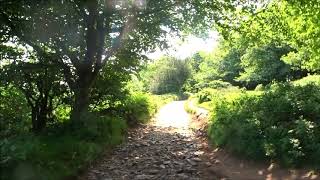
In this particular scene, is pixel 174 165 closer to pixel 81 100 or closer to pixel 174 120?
pixel 81 100

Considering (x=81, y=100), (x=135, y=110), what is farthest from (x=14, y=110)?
(x=135, y=110)

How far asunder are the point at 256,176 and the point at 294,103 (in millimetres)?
3007

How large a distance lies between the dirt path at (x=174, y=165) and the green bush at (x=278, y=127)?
1.26 ft

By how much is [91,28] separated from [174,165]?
5331 millimetres

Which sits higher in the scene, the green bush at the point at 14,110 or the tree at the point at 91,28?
the tree at the point at 91,28

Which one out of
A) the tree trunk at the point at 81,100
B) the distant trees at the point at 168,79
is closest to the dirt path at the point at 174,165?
the tree trunk at the point at 81,100

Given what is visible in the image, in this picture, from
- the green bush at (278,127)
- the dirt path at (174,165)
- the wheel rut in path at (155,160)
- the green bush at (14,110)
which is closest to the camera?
the green bush at (278,127)

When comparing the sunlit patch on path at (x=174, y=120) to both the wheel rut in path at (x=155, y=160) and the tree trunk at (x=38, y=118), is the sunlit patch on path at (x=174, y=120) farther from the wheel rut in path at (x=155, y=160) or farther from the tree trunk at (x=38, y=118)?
the tree trunk at (x=38, y=118)

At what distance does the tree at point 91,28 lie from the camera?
39.1 feet

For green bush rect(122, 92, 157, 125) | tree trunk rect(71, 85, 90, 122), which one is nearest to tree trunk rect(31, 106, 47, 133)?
tree trunk rect(71, 85, 90, 122)

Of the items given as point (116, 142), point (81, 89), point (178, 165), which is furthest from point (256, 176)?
point (81, 89)

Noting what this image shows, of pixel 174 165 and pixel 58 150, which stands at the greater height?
pixel 58 150

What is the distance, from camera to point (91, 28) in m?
13.7

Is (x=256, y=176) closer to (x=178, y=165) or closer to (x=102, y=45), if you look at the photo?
(x=178, y=165)
